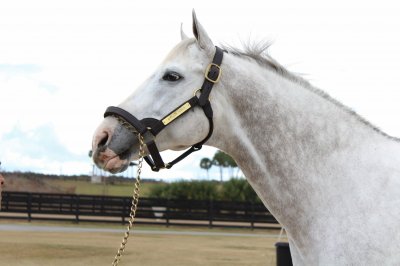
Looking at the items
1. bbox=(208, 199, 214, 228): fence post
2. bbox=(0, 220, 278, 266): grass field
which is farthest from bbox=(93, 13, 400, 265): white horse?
bbox=(208, 199, 214, 228): fence post

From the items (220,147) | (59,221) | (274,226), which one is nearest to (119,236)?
(59,221)

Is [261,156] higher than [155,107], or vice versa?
[155,107]

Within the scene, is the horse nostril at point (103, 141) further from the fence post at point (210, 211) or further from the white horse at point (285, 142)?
the fence post at point (210, 211)

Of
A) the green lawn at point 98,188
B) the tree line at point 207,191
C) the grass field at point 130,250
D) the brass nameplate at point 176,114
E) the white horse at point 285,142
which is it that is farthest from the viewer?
the green lawn at point 98,188

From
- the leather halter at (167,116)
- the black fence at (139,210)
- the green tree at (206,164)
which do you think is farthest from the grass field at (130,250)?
the green tree at (206,164)

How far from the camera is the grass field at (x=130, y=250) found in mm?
14672

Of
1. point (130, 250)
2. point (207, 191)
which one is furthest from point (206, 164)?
point (130, 250)

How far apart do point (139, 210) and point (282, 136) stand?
28.1 meters

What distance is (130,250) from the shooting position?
684 inches

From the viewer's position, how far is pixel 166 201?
101 feet

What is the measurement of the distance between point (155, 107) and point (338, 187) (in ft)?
3.75

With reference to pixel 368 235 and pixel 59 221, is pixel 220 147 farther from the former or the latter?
pixel 59 221

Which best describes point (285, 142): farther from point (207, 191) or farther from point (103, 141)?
point (207, 191)

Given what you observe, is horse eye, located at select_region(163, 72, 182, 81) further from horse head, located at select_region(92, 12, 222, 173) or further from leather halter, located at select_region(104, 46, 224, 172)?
leather halter, located at select_region(104, 46, 224, 172)
